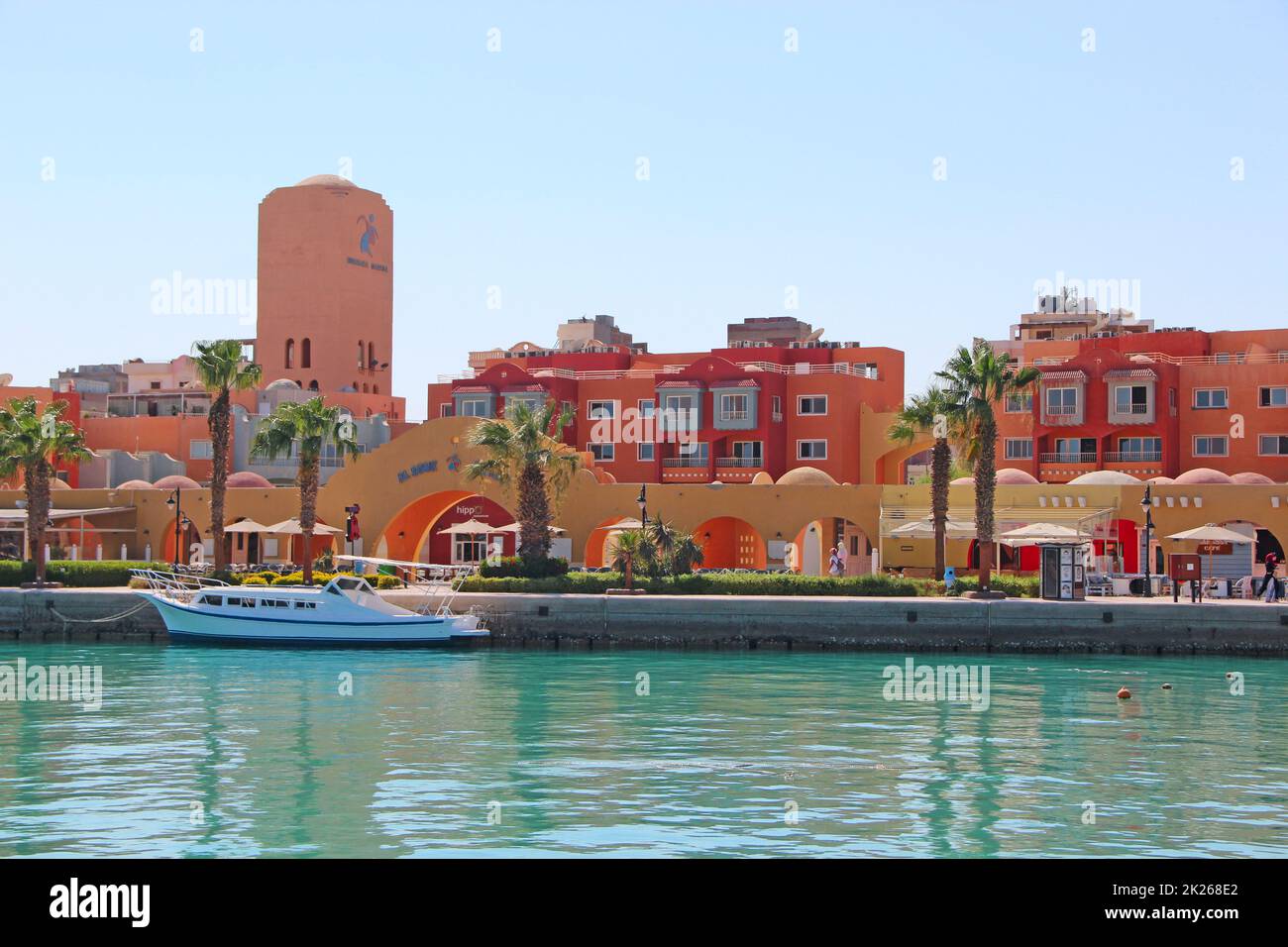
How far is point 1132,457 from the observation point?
6328cm

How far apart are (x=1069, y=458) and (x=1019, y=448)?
2362mm

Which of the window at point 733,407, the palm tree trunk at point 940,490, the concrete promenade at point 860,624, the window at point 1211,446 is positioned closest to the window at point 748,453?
the window at point 733,407

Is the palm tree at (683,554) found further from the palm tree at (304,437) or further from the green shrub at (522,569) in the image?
the palm tree at (304,437)

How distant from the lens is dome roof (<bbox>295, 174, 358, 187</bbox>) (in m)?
96.5

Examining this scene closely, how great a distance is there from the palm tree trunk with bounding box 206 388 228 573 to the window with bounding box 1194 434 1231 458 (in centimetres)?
4018

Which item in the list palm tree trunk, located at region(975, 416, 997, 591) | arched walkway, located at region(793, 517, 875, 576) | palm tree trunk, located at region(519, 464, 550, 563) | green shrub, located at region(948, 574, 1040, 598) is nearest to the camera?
green shrub, located at region(948, 574, 1040, 598)

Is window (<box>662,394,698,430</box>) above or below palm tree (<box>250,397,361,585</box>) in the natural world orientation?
above

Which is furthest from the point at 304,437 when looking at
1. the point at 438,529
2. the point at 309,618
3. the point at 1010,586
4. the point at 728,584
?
the point at 1010,586

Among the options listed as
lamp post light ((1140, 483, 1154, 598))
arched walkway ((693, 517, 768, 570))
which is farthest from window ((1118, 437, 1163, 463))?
arched walkway ((693, 517, 768, 570))

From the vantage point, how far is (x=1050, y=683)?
1350 inches

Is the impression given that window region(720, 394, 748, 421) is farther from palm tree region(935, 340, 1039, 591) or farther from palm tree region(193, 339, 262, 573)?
palm tree region(193, 339, 262, 573)

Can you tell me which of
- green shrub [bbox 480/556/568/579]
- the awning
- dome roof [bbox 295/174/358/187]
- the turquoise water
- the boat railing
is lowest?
the turquoise water

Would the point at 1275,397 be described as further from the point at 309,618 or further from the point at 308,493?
the point at 309,618

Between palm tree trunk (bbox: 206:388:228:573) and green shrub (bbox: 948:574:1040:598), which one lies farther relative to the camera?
palm tree trunk (bbox: 206:388:228:573)
